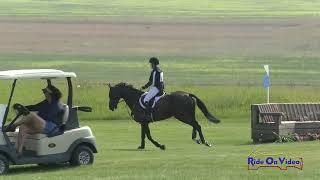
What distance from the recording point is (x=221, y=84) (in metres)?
51.8

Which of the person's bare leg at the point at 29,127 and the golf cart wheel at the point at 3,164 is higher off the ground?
the person's bare leg at the point at 29,127

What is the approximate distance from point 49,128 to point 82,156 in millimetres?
927

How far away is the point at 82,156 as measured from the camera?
19.9 m

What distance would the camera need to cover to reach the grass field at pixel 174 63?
19828 millimetres

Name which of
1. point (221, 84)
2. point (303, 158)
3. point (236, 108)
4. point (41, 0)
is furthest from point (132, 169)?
point (41, 0)

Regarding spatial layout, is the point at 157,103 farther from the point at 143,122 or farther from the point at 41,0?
the point at 41,0

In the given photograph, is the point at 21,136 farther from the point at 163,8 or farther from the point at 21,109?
the point at 163,8

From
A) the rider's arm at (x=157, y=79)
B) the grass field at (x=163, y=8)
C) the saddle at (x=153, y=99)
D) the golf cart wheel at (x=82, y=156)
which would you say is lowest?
the golf cart wheel at (x=82, y=156)

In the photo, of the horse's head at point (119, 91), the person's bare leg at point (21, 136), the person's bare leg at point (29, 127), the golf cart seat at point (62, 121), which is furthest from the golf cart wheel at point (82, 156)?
the horse's head at point (119, 91)

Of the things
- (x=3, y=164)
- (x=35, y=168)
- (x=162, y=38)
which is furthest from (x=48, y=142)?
(x=162, y=38)

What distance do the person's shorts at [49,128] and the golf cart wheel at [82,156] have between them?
0.64 meters

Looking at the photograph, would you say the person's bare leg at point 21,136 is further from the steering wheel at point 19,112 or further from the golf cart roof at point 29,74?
the golf cart roof at point 29,74

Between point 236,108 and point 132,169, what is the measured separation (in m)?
19.8

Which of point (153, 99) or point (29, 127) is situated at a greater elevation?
point (153, 99)
